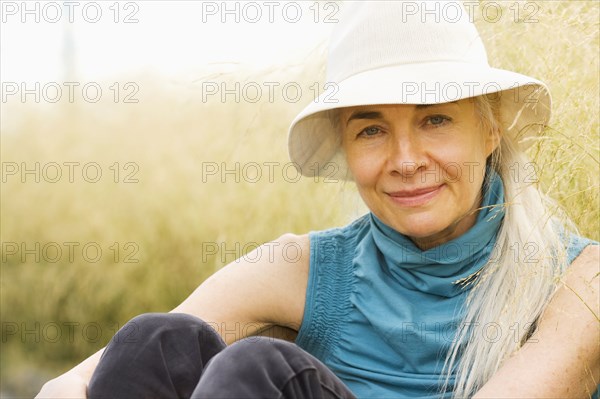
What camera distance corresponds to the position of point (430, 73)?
170cm

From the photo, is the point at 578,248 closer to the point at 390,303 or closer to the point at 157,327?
the point at 390,303

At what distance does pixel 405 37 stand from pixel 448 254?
0.47 metres

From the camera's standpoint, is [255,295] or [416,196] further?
[255,295]

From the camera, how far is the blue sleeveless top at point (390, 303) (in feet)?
5.78

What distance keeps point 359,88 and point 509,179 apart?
410mm

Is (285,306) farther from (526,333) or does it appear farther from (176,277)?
(176,277)

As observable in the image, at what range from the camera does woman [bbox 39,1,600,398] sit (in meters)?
1.54

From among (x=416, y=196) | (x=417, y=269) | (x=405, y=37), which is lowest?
(x=417, y=269)

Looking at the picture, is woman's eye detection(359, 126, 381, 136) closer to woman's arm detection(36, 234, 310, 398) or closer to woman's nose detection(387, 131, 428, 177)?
woman's nose detection(387, 131, 428, 177)

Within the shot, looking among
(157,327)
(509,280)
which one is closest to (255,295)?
(157,327)

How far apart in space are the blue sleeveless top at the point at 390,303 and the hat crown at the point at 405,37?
1.03 feet

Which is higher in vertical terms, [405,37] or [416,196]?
[405,37]

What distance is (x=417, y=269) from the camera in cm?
182

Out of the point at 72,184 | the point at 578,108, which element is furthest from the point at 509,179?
the point at 72,184
